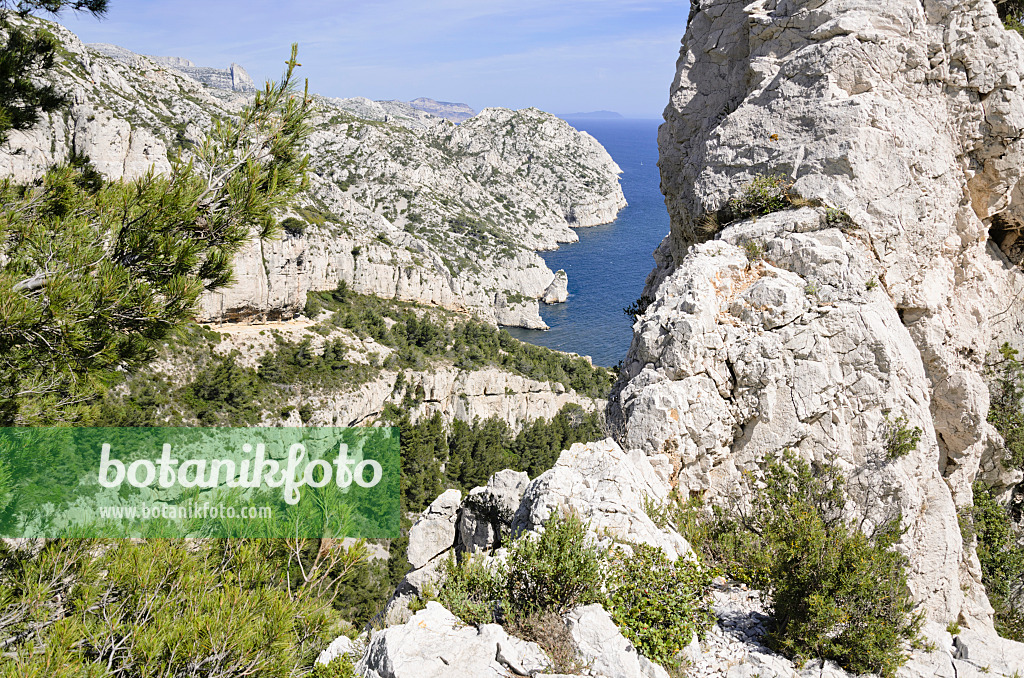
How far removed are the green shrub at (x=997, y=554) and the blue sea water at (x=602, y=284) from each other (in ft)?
161

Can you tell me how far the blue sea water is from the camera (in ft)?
276

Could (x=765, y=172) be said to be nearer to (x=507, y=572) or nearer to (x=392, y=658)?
(x=507, y=572)

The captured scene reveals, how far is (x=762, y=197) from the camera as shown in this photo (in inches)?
364

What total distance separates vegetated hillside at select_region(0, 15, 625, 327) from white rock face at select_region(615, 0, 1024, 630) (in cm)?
546

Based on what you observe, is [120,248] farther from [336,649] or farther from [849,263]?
[849,263]

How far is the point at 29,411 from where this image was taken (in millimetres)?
5344

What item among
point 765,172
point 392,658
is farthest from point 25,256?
point 765,172

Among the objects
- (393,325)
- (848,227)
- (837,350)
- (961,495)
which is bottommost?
(393,325)

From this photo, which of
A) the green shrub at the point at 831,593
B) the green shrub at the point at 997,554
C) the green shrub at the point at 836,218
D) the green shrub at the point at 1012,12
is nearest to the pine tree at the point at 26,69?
the green shrub at the point at 831,593

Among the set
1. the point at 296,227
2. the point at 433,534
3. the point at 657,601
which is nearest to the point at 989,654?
the point at 657,601

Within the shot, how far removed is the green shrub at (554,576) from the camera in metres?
4.90

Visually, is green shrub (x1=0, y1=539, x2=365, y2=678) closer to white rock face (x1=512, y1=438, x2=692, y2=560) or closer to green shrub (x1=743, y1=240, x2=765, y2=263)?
white rock face (x1=512, y1=438, x2=692, y2=560)

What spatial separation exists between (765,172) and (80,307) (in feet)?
30.1

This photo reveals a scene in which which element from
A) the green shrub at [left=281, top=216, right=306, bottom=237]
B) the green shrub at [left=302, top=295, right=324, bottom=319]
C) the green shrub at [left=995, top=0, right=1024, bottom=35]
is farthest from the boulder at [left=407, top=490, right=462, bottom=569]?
the green shrub at [left=281, top=216, right=306, bottom=237]
